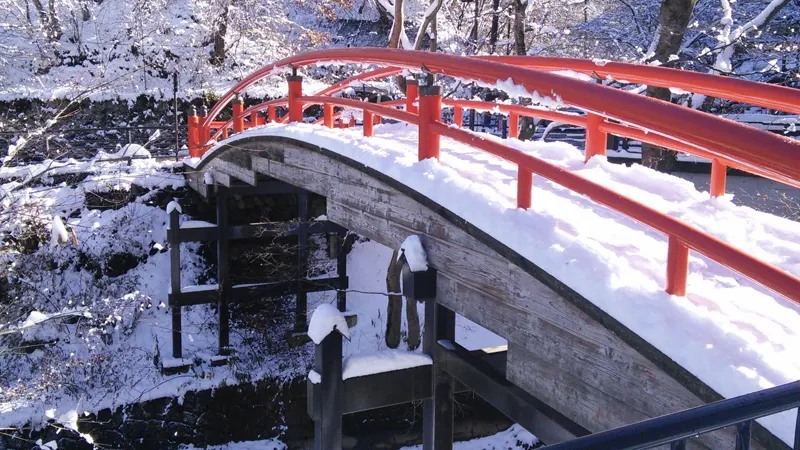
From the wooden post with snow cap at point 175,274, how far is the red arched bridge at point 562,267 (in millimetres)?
5471

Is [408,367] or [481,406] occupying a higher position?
[408,367]

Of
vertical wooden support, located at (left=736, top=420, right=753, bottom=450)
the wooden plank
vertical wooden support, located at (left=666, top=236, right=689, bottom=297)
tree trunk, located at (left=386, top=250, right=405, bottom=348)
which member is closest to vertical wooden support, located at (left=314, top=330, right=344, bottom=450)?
vertical wooden support, located at (left=666, top=236, right=689, bottom=297)

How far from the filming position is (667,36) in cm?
852

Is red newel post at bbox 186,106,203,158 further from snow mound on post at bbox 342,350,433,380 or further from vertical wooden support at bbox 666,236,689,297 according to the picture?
vertical wooden support at bbox 666,236,689,297

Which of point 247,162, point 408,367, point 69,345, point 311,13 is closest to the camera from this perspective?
point 408,367

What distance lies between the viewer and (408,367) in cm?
385

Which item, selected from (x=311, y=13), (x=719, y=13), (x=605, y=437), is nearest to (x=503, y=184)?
(x=605, y=437)

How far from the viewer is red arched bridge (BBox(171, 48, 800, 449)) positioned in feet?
6.66

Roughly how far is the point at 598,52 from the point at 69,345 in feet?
39.1

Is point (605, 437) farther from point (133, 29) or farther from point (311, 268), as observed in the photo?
point (133, 29)

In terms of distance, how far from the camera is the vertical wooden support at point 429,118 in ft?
12.7

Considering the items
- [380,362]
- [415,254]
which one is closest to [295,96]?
[415,254]

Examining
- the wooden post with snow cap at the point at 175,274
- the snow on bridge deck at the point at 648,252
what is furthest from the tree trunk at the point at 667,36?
the wooden post with snow cap at the point at 175,274

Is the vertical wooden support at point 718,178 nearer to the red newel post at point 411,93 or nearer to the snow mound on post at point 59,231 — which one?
the red newel post at point 411,93
